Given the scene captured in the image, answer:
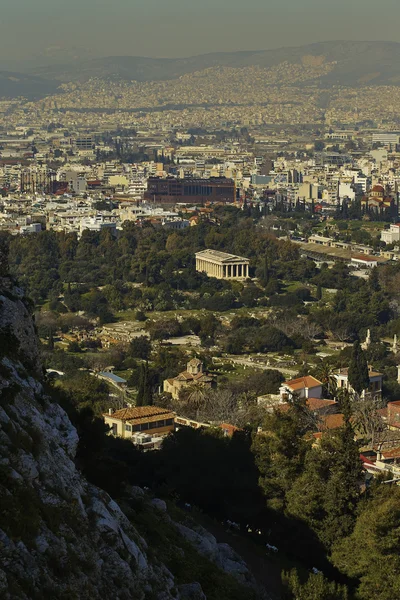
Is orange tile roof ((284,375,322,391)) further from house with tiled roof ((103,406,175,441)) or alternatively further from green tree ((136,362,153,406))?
house with tiled roof ((103,406,175,441))

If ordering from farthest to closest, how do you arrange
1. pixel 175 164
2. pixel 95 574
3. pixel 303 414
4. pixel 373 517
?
pixel 175 164
pixel 303 414
pixel 373 517
pixel 95 574

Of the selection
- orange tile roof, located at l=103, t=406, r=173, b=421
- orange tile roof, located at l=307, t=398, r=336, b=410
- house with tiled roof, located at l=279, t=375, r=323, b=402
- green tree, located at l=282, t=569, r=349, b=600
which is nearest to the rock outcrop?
green tree, located at l=282, t=569, r=349, b=600

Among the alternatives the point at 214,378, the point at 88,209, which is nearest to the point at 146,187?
the point at 88,209

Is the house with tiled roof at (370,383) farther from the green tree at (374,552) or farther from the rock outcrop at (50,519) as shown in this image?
the rock outcrop at (50,519)

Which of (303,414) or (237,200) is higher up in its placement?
(303,414)

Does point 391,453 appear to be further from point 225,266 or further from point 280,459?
point 225,266

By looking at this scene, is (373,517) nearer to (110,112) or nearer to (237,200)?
(237,200)
